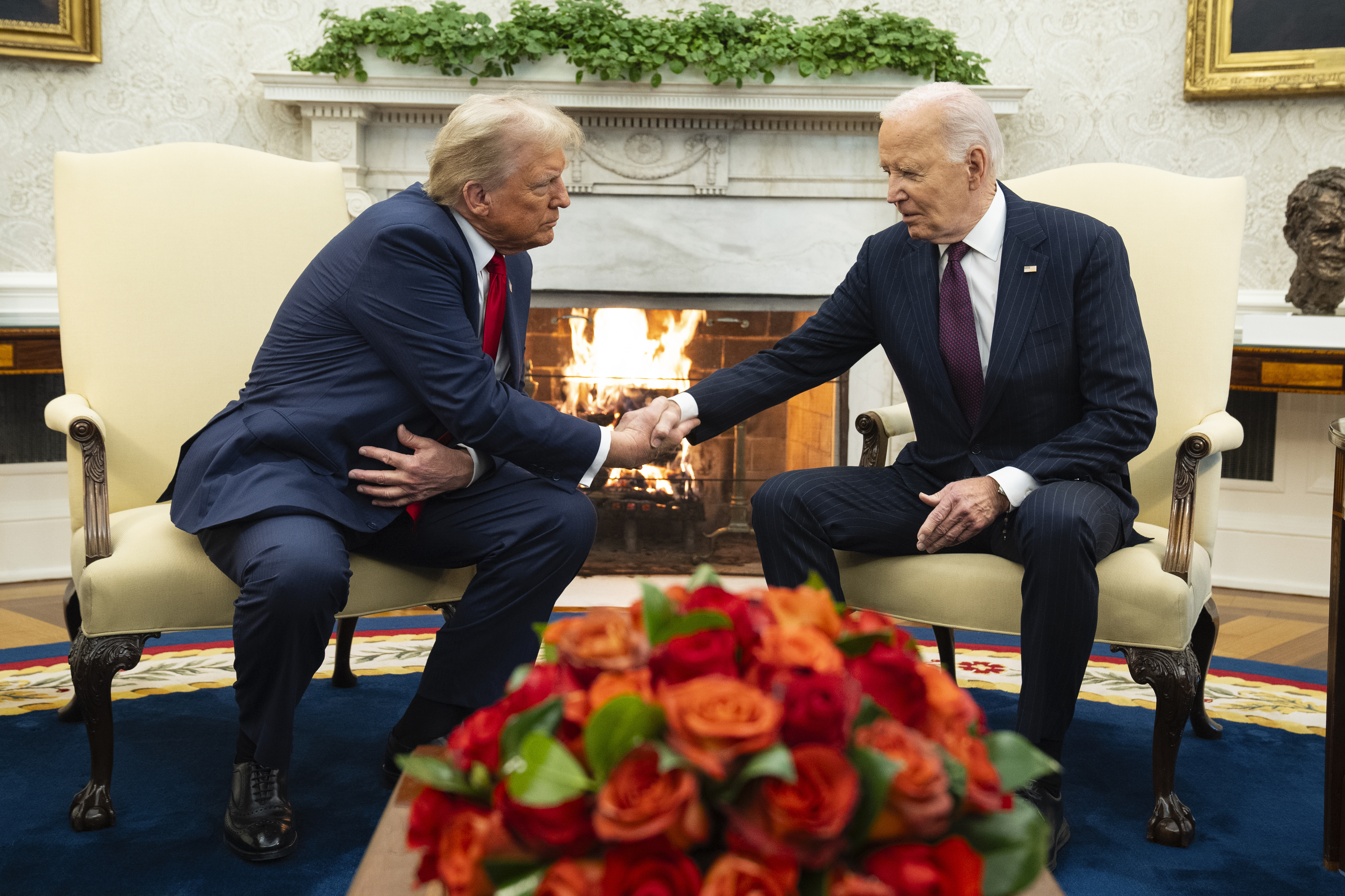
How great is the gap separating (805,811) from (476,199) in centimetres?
144

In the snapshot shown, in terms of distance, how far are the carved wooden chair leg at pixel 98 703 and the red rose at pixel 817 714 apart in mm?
1340

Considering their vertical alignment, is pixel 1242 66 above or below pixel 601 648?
above

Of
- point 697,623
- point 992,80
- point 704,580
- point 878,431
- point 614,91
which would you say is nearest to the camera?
point 697,623

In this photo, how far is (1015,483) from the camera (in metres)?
1.70

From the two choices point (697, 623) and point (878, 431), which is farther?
point (878, 431)

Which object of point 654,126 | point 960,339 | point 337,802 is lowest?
point 337,802

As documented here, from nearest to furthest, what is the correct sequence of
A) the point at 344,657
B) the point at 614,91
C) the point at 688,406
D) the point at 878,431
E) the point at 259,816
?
the point at 259,816 → the point at 688,406 → the point at 878,431 → the point at 344,657 → the point at 614,91

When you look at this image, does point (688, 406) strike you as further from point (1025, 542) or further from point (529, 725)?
point (529, 725)

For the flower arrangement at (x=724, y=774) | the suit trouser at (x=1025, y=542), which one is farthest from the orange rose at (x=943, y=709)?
the suit trouser at (x=1025, y=542)

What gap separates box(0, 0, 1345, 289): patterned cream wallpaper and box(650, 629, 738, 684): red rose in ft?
11.0

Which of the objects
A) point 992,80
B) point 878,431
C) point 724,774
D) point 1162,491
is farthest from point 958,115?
point 992,80

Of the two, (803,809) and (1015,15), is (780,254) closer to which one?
(1015,15)

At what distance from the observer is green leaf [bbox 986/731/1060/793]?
2.31 ft

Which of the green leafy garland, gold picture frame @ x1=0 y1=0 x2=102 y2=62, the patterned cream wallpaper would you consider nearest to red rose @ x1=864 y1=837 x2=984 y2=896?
the green leafy garland
